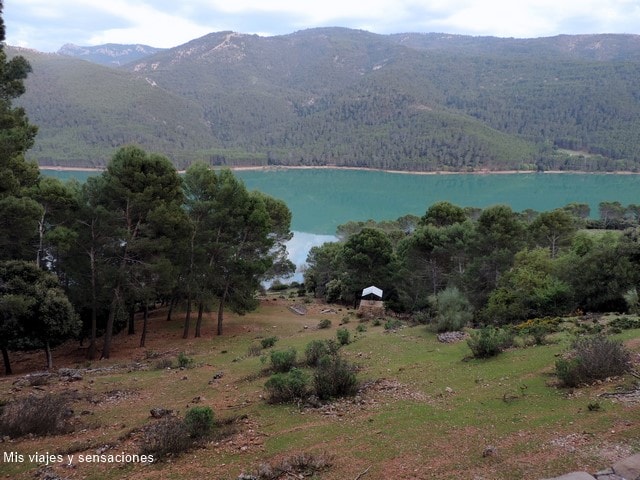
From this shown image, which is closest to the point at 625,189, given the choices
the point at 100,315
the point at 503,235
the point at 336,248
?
the point at 336,248

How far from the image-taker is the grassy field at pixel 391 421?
5.90 m

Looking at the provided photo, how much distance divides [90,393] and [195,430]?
5.14 m

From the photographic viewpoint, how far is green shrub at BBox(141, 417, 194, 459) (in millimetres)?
6570

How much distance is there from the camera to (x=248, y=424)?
306 inches

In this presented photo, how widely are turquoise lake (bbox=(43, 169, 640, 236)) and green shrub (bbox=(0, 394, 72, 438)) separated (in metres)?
64.4

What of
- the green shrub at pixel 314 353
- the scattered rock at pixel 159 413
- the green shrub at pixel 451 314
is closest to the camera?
the scattered rock at pixel 159 413

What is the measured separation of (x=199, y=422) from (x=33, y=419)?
3228 mm

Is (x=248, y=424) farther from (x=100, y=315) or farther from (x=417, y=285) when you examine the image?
(x=417, y=285)

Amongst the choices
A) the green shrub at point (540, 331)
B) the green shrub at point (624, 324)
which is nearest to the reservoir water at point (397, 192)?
the green shrub at point (540, 331)

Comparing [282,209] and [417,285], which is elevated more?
A: [282,209]

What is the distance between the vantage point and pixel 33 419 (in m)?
7.92

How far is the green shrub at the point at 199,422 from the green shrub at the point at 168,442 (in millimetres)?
74

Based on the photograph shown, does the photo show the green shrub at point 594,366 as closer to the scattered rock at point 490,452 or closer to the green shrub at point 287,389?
the scattered rock at point 490,452

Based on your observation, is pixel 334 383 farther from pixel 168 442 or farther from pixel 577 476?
pixel 577 476
